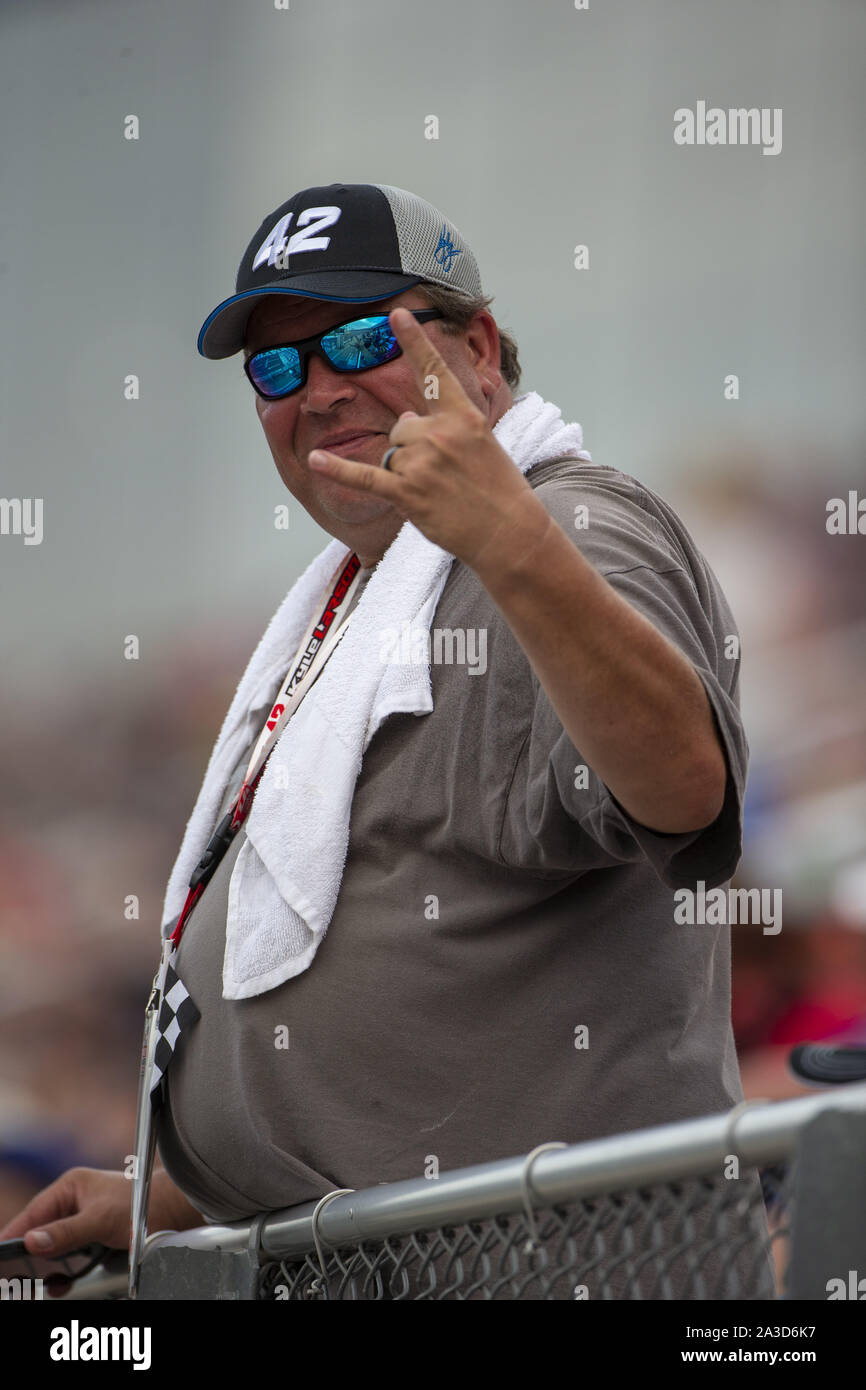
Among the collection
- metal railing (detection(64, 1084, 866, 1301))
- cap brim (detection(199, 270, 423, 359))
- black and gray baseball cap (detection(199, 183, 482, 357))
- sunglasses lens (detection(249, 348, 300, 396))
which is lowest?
metal railing (detection(64, 1084, 866, 1301))

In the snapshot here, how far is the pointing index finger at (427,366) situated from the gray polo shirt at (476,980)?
257 mm

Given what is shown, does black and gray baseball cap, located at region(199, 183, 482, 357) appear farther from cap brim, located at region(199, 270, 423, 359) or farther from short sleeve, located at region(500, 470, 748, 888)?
short sleeve, located at region(500, 470, 748, 888)

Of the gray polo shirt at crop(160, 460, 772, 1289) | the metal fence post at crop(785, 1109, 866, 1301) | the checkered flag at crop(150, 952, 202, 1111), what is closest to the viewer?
the metal fence post at crop(785, 1109, 866, 1301)

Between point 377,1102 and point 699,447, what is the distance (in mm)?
2756

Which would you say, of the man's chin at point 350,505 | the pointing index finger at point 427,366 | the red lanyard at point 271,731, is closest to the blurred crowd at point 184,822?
the red lanyard at point 271,731

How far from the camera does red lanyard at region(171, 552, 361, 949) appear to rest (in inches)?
69.3

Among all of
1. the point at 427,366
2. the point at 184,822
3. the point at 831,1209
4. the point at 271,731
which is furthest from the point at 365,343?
the point at 184,822

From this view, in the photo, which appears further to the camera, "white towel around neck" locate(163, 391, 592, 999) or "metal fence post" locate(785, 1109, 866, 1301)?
"white towel around neck" locate(163, 391, 592, 999)

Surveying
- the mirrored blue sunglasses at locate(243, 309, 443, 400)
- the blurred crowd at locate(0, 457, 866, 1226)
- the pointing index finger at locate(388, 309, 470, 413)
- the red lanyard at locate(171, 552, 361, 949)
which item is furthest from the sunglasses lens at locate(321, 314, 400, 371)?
the blurred crowd at locate(0, 457, 866, 1226)

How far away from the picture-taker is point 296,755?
1.58 metres

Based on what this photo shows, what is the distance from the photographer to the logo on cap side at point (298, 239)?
1759 mm

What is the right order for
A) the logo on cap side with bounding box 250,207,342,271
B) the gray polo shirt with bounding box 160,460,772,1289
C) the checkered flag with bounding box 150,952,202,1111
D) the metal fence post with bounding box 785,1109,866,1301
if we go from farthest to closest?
the logo on cap side with bounding box 250,207,342,271 → the checkered flag with bounding box 150,952,202,1111 → the gray polo shirt with bounding box 160,460,772,1289 → the metal fence post with bounding box 785,1109,866,1301

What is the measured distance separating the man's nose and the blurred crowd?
202cm

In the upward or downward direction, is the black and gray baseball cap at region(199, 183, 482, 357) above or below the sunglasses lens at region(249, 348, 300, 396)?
above
